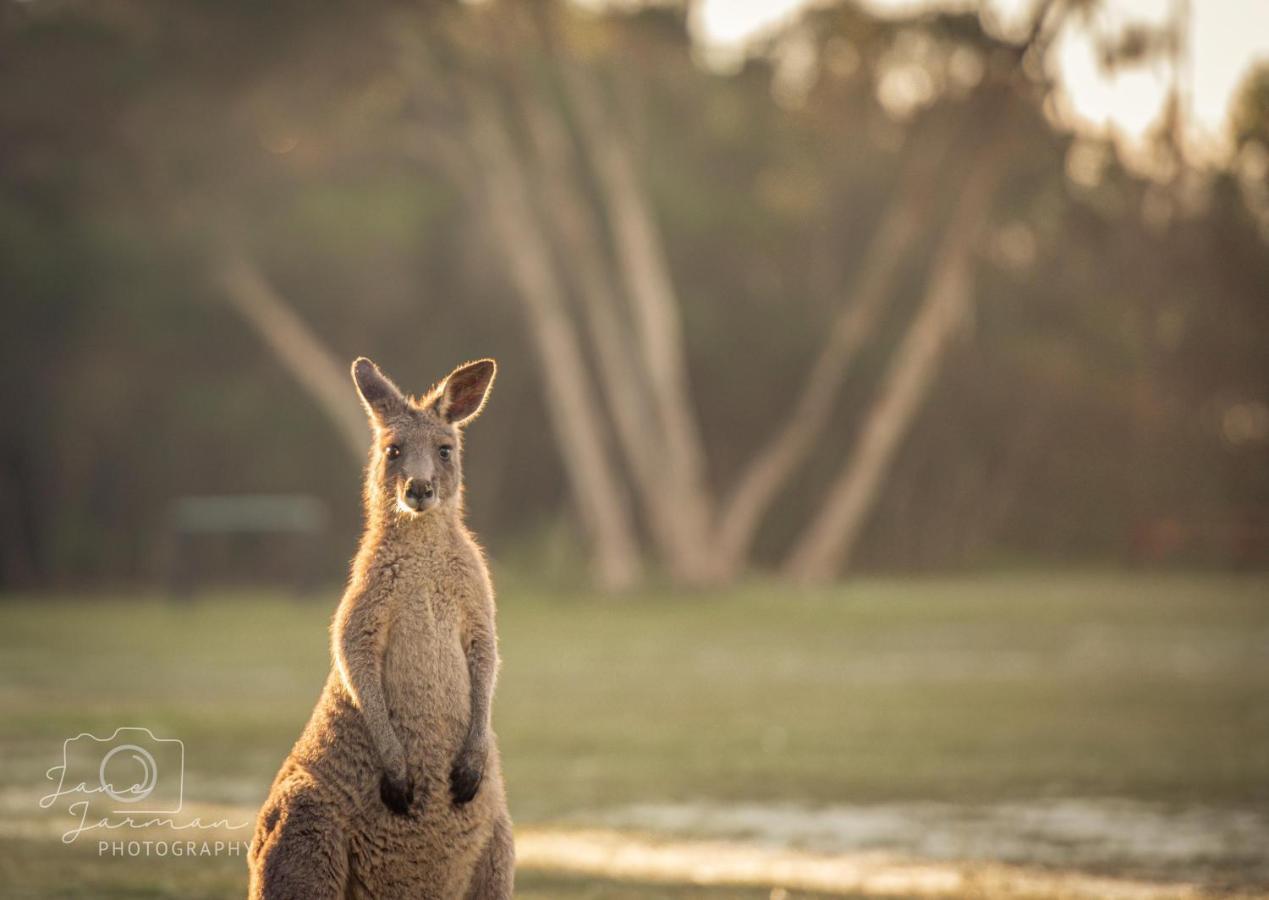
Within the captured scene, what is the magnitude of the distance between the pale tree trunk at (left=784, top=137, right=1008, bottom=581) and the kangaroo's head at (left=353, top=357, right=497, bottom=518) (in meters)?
23.9

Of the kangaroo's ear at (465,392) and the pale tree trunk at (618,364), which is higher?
the pale tree trunk at (618,364)

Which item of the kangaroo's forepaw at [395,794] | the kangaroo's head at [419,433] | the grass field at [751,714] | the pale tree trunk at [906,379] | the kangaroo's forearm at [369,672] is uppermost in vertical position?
the pale tree trunk at [906,379]

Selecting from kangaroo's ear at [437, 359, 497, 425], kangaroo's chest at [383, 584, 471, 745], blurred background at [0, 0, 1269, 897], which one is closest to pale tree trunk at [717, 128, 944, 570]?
blurred background at [0, 0, 1269, 897]

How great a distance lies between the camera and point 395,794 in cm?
497

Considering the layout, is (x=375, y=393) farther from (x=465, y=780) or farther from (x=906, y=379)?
(x=906, y=379)

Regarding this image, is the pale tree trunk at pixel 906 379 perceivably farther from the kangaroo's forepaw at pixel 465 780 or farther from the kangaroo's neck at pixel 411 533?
the kangaroo's forepaw at pixel 465 780

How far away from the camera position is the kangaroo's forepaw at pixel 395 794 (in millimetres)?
4973

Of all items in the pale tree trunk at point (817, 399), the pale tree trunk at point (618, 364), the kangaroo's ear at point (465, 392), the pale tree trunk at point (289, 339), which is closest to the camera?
the kangaroo's ear at point (465, 392)

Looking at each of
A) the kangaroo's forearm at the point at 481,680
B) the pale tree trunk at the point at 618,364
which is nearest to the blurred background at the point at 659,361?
the pale tree trunk at the point at 618,364

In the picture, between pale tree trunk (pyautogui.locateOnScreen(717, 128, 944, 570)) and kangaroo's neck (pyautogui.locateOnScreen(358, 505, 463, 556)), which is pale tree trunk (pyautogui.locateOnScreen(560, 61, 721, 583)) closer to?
pale tree trunk (pyautogui.locateOnScreen(717, 128, 944, 570))

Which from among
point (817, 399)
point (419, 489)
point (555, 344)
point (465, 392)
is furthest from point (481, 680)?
point (817, 399)

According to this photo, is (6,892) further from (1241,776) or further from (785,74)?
(785,74)

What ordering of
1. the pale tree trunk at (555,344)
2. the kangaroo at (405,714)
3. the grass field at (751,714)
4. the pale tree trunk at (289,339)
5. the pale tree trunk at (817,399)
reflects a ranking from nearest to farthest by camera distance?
the kangaroo at (405,714) → the grass field at (751,714) → the pale tree trunk at (555,344) → the pale tree trunk at (289,339) → the pale tree trunk at (817,399)

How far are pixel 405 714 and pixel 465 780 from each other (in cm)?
24
